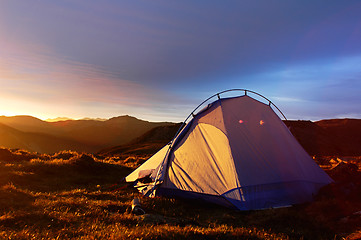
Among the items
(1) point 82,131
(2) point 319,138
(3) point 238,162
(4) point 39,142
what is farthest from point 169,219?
(1) point 82,131

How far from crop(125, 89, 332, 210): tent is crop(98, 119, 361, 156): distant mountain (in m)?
34.1

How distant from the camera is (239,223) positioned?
6.29 meters

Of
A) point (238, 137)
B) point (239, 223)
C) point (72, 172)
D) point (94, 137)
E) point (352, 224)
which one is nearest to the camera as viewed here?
point (352, 224)

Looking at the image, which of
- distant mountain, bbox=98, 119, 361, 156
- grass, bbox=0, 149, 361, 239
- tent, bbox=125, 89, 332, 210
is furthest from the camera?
distant mountain, bbox=98, 119, 361, 156

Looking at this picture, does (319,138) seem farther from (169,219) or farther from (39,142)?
(39,142)

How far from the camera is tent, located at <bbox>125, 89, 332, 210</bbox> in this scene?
7754 millimetres

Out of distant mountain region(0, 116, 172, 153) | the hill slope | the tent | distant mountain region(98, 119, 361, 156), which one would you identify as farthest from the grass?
distant mountain region(0, 116, 172, 153)

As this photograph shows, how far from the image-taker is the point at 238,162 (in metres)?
8.07

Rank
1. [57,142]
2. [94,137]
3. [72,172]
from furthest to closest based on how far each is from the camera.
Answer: [94,137] < [57,142] < [72,172]

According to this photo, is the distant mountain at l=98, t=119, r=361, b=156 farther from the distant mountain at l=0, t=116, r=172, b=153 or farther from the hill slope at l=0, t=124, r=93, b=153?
the distant mountain at l=0, t=116, r=172, b=153

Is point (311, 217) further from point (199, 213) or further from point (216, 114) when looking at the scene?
point (216, 114)

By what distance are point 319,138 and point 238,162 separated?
197 feet

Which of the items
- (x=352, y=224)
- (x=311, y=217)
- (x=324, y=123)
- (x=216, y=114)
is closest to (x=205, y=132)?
(x=216, y=114)

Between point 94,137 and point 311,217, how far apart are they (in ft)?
412
